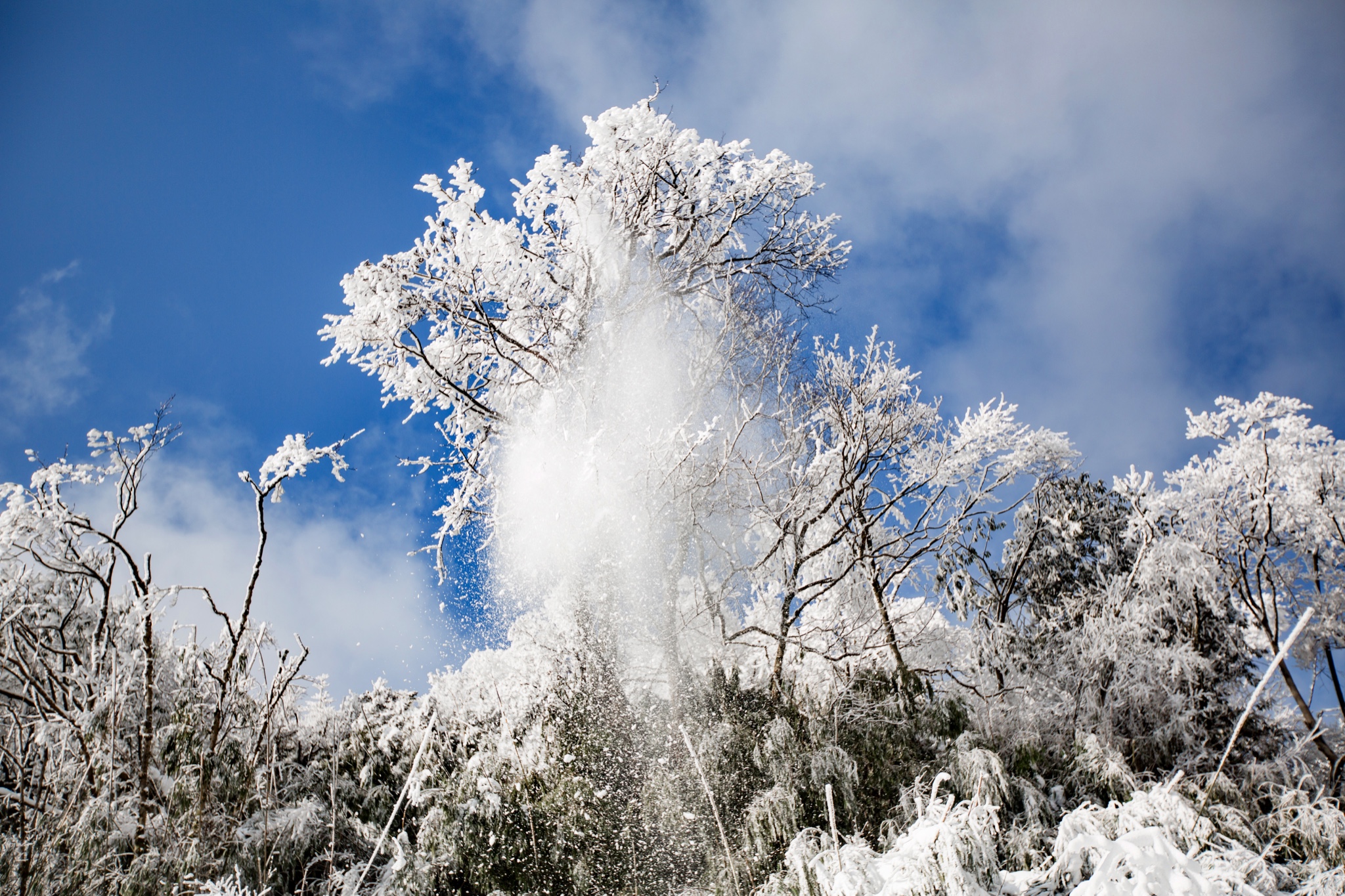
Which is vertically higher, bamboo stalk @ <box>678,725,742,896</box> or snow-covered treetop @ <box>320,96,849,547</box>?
snow-covered treetop @ <box>320,96,849,547</box>

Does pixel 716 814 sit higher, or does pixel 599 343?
pixel 599 343

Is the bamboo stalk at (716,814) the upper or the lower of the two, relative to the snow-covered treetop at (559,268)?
lower

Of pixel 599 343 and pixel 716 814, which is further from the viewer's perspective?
pixel 599 343

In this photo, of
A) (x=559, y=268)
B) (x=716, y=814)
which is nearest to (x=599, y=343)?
(x=559, y=268)

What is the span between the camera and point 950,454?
28.8 ft

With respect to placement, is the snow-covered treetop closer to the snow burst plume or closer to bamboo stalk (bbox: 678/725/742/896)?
the snow burst plume

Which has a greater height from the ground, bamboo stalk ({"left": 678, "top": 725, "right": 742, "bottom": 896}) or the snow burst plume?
the snow burst plume

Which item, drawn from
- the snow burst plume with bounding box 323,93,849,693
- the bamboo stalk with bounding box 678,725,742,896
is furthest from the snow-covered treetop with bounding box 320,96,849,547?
the bamboo stalk with bounding box 678,725,742,896

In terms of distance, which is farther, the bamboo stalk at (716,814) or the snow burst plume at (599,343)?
the snow burst plume at (599,343)

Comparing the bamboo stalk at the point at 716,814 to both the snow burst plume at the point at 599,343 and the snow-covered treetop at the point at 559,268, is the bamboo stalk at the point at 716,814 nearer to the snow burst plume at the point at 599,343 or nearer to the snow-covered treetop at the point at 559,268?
the snow burst plume at the point at 599,343

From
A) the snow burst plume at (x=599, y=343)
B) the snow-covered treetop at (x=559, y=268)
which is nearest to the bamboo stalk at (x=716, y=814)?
the snow burst plume at (x=599, y=343)

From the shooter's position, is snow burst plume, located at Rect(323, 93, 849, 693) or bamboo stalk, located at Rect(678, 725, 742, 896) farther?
snow burst plume, located at Rect(323, 93, 849, 693)

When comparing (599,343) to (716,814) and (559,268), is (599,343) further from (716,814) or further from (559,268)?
(716,814)

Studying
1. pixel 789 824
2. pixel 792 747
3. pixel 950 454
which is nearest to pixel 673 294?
pixel 950 454
